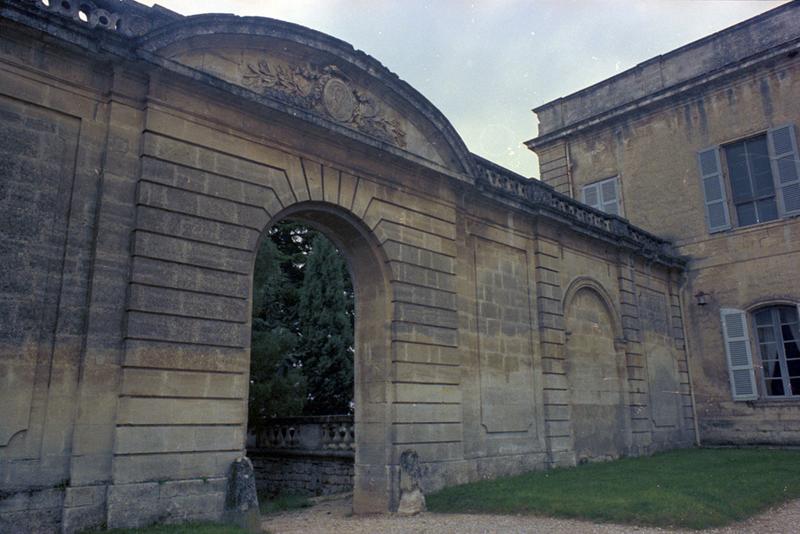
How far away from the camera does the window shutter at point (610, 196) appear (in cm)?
1875

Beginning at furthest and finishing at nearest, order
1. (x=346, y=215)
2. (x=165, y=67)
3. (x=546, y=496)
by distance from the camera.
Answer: (x=346, y=215) < (x=546, y=496) < (x=165, y=67)

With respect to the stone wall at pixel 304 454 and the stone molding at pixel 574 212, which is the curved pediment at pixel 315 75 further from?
the stone wall at pixel 304 454

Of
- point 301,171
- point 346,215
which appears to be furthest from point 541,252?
point 301,171

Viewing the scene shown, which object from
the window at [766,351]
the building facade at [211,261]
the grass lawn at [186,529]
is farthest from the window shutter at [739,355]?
the grass lawn at [186,529]

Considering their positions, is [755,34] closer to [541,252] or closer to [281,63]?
[541,252]

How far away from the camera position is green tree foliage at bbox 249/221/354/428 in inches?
567

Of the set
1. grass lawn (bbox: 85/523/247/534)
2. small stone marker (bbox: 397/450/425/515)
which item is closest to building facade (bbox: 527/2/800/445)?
small stone marker (bbox: 397/450/425/515)

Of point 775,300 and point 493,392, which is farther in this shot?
point 775,300

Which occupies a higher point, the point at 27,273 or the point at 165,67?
the point at 165,67

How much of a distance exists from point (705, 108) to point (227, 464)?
15.6 meters

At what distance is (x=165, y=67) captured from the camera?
24.3 ft

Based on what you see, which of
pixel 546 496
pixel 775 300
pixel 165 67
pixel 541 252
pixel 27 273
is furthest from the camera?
pixel 775 300

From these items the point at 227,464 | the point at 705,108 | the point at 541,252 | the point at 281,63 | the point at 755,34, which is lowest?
the point at 227,464

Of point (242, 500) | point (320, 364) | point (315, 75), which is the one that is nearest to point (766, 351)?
point (320, 364)
